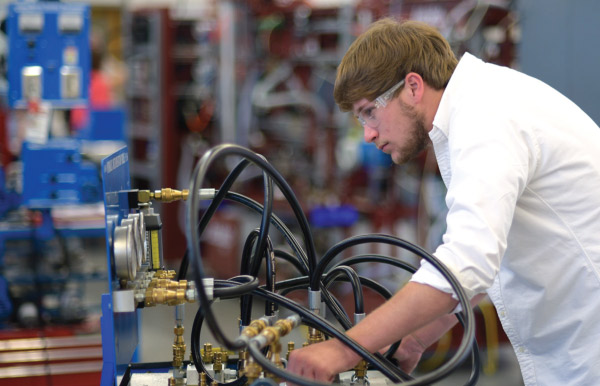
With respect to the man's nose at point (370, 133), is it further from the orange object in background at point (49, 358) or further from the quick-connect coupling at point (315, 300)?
the orange object in background at point (49, 358)

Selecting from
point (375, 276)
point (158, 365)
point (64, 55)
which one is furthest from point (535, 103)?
point (375, 276)

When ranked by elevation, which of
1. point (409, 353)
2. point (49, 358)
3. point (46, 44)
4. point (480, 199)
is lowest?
point (49, 358)

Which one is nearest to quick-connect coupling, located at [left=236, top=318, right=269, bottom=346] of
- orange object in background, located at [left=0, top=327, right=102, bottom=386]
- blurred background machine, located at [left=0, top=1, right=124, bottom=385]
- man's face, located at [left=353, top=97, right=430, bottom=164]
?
man's face, located at [left=353, top=97, right=430, bottom=164]

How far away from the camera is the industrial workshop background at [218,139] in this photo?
10.3ft

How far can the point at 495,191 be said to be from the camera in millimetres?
1132

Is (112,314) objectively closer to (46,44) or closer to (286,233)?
(286,233)

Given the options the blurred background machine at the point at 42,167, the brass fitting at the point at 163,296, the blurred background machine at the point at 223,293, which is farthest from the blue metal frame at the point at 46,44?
the brass fitting at the point at 163,296

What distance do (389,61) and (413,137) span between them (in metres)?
0.18

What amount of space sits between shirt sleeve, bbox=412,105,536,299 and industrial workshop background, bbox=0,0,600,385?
1.83 m

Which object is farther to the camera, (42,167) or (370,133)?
(42,167)

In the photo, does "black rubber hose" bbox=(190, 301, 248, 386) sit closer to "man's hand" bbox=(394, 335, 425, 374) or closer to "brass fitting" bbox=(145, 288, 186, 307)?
"brass fitting" bbox=(145, 288, 186, 307)

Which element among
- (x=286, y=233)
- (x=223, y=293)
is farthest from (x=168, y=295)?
(x=286, y=233)

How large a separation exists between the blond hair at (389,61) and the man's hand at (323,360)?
53cm

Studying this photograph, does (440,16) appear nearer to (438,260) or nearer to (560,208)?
(560,208)
